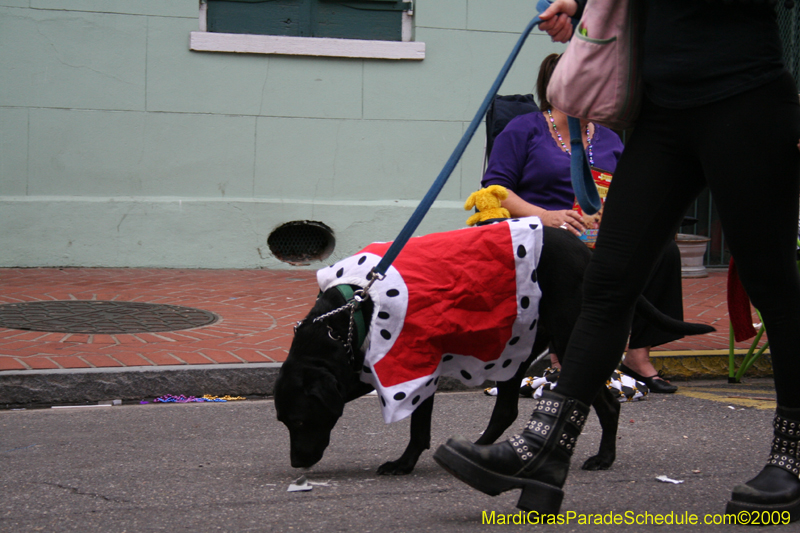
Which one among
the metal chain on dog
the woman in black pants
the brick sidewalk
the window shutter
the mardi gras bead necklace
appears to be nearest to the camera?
the woman in black pants

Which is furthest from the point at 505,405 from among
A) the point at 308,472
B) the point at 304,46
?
the point at 304,46

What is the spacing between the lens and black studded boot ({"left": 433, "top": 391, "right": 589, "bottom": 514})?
2.18 metres

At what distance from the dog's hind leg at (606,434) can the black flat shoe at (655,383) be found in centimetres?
171

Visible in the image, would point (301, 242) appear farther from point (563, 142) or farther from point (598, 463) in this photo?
point (598, 463)

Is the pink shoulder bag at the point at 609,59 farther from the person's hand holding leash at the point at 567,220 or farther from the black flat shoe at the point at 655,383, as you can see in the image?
the black flat shoe at the point at 655,383

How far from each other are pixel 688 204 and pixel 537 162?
6.11ft

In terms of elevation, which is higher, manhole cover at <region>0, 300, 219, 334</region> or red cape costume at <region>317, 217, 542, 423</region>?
red cape costume at <region>317, 217, 542, 423</region>

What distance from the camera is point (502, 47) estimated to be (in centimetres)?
855

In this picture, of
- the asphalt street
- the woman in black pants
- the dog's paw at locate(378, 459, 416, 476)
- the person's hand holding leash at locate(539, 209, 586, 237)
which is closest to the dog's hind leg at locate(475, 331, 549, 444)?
the asphalt street

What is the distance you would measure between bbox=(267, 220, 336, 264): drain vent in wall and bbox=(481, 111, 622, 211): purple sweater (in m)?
4.28

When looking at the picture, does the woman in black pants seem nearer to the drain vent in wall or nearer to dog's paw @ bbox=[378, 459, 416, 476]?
dog's paw @ bbox=[378, 459, 416, 476]

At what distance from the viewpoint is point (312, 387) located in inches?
111

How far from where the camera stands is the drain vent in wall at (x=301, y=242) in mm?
8383

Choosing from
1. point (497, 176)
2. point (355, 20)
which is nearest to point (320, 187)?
point (355, 20)
